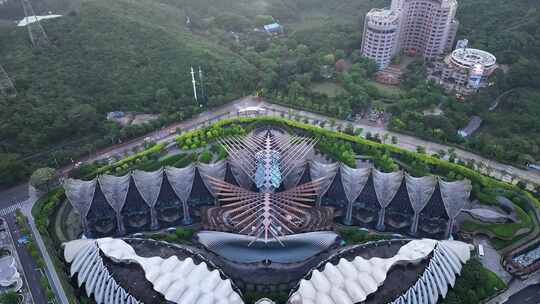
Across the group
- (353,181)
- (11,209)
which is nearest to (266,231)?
(353,181)

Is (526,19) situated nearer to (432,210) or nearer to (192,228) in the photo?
(432,210)

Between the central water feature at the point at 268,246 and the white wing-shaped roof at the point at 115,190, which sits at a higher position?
the white wing-shaped roof at the point at 115,190

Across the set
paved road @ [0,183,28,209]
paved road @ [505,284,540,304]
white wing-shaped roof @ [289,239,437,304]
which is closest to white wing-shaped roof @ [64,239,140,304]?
paved road @ [0,183,28,209]

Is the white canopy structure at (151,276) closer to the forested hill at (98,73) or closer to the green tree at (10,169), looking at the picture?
the green tree at (10,169)

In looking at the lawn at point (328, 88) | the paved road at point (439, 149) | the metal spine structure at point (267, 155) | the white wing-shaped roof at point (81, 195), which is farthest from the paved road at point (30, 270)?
the lawn at point (328, 88)

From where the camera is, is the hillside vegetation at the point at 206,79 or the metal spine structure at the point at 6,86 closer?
the hillside vegetation at the point at 206,79

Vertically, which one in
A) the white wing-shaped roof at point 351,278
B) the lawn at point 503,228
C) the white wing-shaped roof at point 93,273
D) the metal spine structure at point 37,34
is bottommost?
the lawn at point 503,228

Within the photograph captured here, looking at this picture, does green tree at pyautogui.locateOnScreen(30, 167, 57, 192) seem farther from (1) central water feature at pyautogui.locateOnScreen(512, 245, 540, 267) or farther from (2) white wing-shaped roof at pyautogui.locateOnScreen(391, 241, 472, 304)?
(1) central water feature at pyautogui.locateOnScreen(512, 245, 540, 267)
